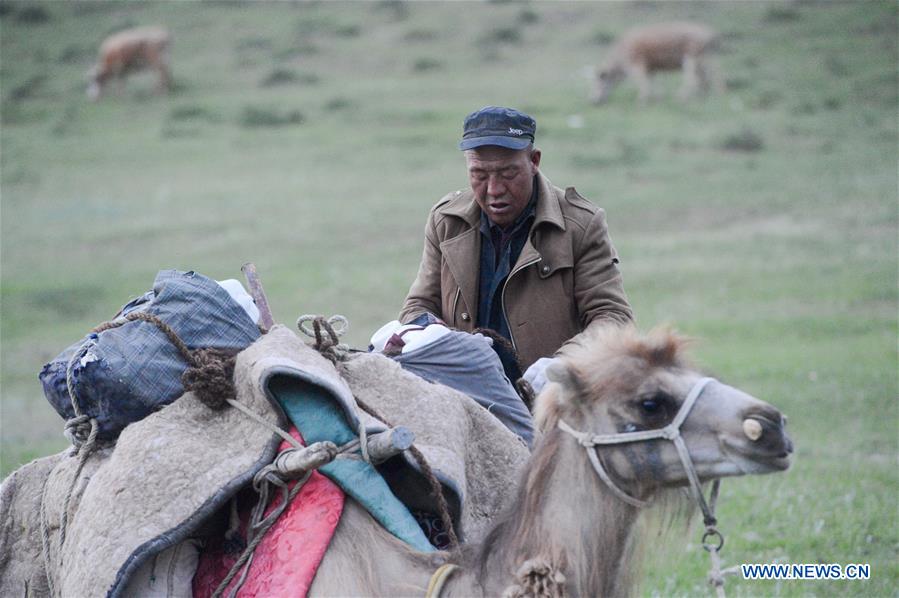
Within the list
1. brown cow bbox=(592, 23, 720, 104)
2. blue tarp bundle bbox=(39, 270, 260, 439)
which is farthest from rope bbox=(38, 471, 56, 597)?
brown cow bbox=(592, 23, 720, 104)

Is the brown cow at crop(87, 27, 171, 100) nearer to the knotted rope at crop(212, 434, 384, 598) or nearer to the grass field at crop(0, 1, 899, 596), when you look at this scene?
the grass field at crop(0, 1, 899, 596)

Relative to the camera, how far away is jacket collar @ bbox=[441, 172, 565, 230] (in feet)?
18.3

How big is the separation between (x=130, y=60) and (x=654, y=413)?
98.2ft

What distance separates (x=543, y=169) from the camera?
21797 mm

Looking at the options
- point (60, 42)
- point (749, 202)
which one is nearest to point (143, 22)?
point (60, 42)

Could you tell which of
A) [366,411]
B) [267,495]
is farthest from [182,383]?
[366,411]

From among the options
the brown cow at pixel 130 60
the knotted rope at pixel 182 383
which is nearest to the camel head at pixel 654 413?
the knotted rope at pixel 182 383

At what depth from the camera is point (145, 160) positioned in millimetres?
25172

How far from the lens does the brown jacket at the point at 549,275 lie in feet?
18.3

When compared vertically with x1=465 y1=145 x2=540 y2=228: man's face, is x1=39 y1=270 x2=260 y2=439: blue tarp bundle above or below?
below

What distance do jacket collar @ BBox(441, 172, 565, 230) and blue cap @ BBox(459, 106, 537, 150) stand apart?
1.01 ft

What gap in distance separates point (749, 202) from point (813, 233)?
78.7 inches

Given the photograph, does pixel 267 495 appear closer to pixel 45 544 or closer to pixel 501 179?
pixel 45 544

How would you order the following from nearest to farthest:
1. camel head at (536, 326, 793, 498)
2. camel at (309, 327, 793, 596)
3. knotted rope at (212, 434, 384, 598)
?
camel head at (536, 326, 793, 498) → camel at (309, 327, 793, 596) → knotted rope at (212, 434, 384, 598)
